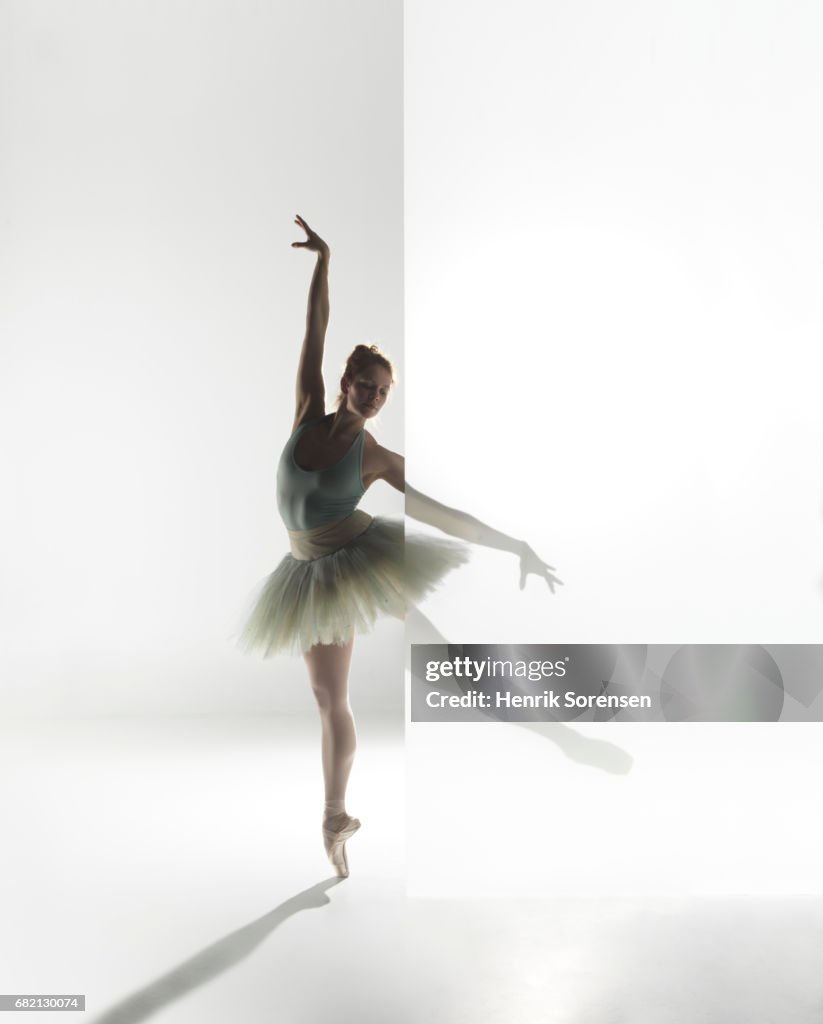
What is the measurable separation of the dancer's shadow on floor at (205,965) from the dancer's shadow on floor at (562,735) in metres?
0.63

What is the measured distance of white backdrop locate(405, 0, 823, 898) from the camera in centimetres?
263

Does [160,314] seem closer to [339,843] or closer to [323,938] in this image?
[339,843]

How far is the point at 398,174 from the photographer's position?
569 centimetres

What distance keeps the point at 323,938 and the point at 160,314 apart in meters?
3.96

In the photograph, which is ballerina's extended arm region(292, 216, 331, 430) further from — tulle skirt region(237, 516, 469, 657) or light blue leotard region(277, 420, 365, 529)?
tulle skirt region(237, 516, 469, 657)

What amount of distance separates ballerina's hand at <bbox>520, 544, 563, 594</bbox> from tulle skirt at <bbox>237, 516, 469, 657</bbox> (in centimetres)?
34

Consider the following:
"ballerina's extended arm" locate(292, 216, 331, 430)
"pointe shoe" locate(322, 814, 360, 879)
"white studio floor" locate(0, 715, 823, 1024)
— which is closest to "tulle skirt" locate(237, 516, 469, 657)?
"ballerina's extended arm" locate(292, 216, 331, 430)

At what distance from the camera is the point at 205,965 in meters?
2.25

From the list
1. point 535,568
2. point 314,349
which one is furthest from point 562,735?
point 314,349

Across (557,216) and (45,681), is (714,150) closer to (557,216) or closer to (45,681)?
(557,216)

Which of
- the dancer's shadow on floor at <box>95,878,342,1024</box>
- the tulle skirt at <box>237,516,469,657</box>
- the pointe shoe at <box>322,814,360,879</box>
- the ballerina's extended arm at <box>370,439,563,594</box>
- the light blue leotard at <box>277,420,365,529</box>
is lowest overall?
the dancer's shadow on floor at <box>95,878,342,1024</box>

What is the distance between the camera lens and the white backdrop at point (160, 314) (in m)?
5.59

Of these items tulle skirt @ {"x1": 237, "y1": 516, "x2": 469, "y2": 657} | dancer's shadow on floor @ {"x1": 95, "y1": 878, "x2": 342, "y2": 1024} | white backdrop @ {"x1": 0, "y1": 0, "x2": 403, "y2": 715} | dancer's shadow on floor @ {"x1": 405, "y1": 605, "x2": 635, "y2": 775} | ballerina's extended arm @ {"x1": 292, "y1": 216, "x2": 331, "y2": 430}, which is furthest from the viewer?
white backdrop @ {"x1": 0, "y1": 0, "x2": 403, "y2": 715}

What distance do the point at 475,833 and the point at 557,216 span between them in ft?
5.00
